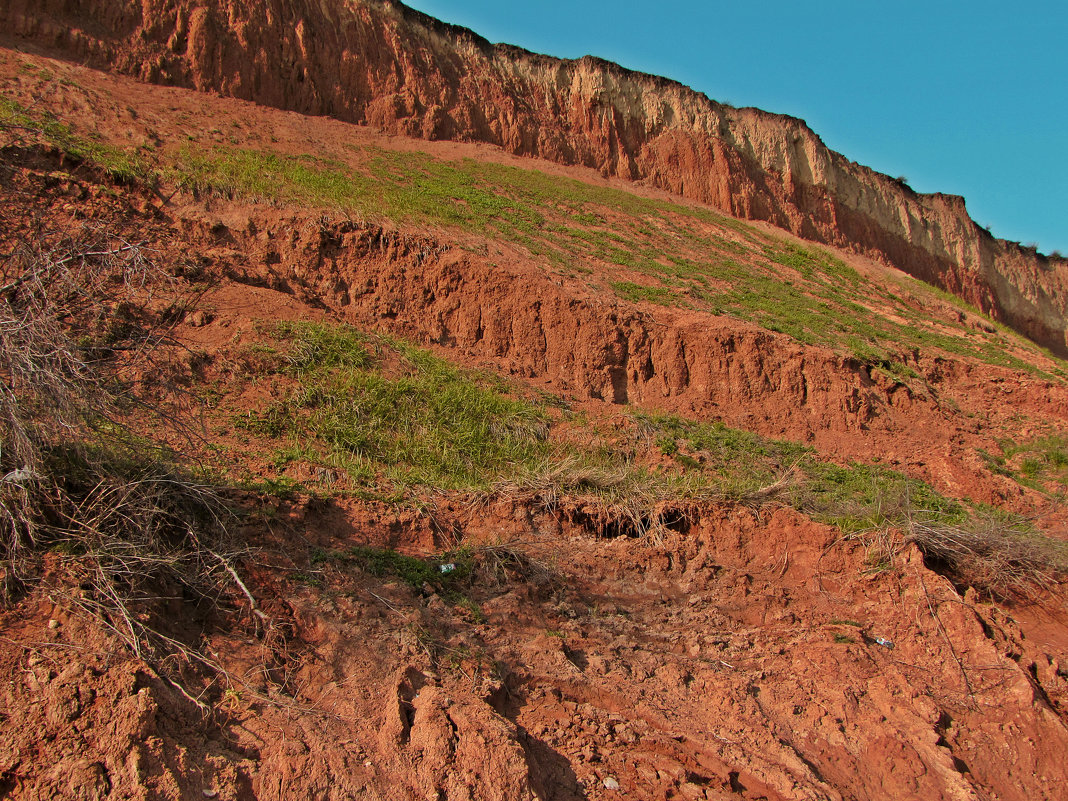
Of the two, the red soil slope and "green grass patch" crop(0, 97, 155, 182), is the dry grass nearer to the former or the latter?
the red soil slope

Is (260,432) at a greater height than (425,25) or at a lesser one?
lesser

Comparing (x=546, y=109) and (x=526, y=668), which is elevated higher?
(x=546, y=109)

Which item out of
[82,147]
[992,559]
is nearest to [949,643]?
[992,559]

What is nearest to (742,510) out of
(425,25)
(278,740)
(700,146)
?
(278,740)

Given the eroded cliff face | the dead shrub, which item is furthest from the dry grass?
the eroded cliff face

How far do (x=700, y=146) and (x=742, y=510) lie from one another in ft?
79.5

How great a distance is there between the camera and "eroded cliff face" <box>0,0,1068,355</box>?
17516mm

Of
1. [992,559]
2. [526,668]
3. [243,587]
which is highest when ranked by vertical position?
[992,559]

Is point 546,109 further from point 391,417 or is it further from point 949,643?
point 949,643

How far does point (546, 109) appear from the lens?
25922mm

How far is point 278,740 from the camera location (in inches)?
125

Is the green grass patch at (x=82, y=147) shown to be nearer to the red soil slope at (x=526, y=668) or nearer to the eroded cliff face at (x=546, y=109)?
the red soil slope at (x=526, y=668)

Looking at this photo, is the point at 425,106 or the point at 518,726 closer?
the point at 518,726

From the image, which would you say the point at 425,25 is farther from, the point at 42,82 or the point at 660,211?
the point at 42,82
